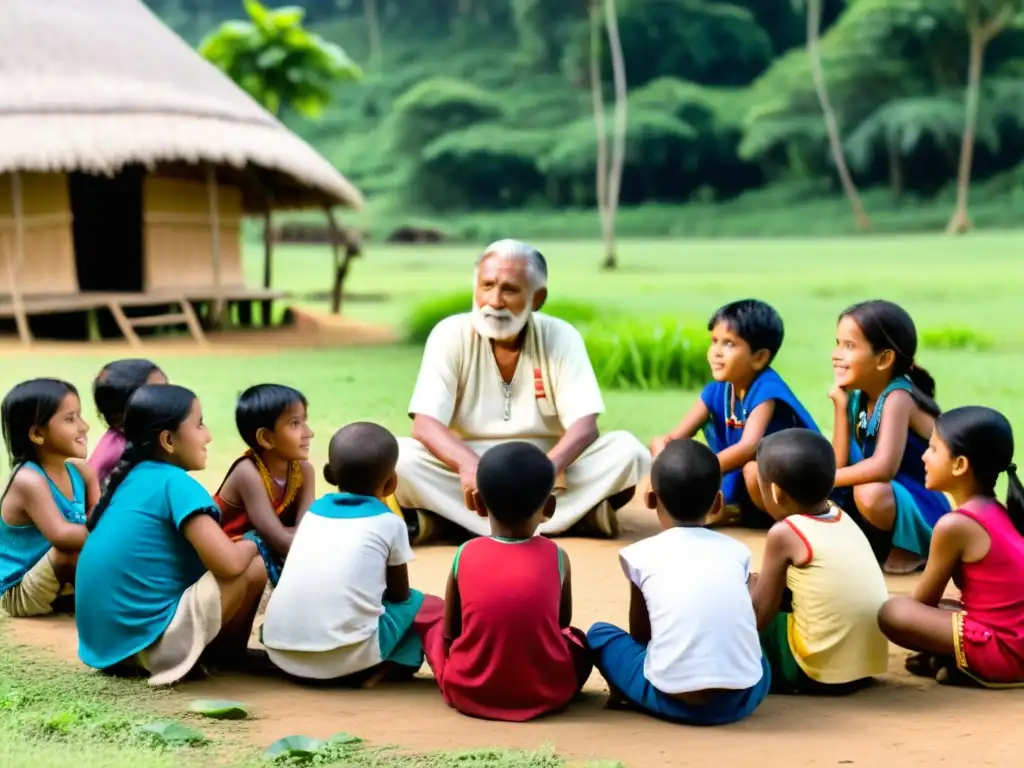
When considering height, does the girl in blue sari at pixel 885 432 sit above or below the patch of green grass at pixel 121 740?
above

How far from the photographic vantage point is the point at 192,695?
137 inches

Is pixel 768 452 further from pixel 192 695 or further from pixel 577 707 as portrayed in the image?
pixel 192 695

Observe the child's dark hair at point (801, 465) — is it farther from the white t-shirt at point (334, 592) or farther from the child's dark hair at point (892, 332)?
the child's dark hair at point (892, 332)

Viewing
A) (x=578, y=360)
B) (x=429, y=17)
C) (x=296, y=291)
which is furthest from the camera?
(x=429, y=17)

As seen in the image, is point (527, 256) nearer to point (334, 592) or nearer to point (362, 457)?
point (362, 457)

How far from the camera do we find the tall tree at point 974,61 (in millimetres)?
32844

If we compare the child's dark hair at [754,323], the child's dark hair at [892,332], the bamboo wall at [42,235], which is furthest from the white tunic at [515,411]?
the bamboo wall at [42,235]

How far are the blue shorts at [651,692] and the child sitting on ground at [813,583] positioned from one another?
19 centimetres

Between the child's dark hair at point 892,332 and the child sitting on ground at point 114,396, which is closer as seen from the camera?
the child sitting on ground at point 114,396

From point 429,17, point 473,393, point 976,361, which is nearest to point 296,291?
point 976,361

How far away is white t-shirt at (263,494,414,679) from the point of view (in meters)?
3.47

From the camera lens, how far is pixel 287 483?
13.7 feet

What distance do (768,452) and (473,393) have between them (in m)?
2.12

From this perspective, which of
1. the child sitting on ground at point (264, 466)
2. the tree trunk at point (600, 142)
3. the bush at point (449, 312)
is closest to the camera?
the child sitting on ground at point (264, 466)
